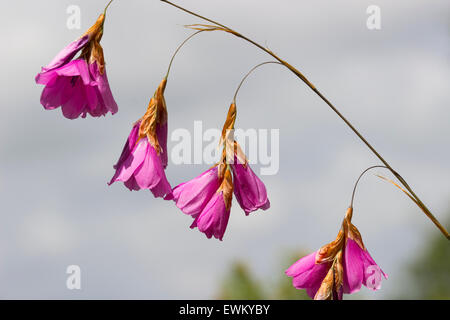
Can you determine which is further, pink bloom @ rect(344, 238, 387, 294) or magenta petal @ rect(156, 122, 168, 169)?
magenta petal @ rect(156, 122, 168, 169)

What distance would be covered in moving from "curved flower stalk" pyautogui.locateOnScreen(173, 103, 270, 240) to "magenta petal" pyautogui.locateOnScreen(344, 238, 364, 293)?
1.34ft

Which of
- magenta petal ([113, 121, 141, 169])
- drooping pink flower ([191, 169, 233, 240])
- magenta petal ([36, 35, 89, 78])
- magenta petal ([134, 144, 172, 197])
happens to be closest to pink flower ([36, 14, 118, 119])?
magenta petal ([36, 35, 89, 78])

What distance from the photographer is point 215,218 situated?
11.3 ft

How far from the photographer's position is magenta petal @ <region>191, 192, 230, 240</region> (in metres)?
3.43

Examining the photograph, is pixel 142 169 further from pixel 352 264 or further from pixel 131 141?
pixel 352 264

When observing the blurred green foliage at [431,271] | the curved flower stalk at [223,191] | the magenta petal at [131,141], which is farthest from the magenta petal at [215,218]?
the blurred green foliage at [431,271]

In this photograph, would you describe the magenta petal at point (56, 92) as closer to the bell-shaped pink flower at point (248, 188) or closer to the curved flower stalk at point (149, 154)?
the curved flower stalk at point (149, 154)

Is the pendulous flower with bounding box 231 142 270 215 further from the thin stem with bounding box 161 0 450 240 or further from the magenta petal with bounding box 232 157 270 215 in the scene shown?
the thin stem with bounding box 161 0 450 240

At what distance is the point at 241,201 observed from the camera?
3.56m

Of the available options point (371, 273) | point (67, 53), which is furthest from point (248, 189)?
point (67, 53)

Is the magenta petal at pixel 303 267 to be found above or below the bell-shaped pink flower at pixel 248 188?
below

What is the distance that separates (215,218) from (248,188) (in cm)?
20

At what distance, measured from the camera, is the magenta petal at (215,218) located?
11.3 ft
